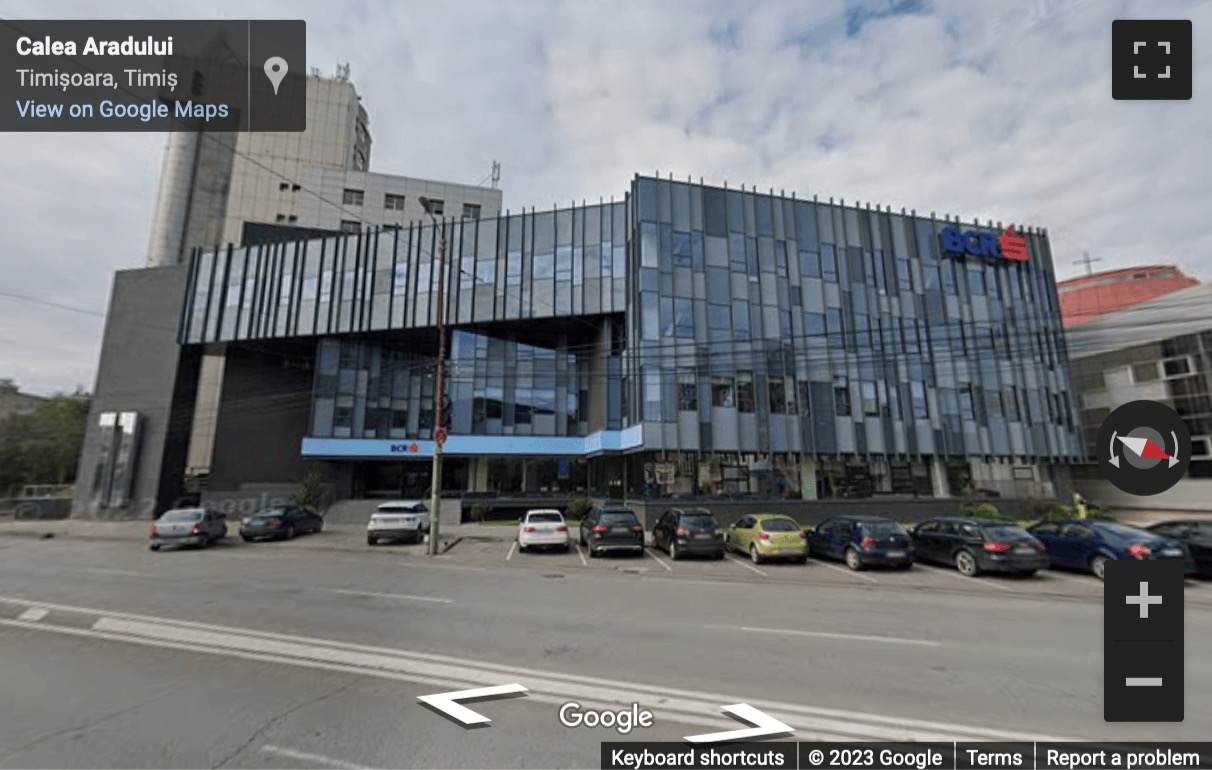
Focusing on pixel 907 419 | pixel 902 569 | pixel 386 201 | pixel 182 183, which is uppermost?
pixel 182 183

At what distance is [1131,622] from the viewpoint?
11.4 ft

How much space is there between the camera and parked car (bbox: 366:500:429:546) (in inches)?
795

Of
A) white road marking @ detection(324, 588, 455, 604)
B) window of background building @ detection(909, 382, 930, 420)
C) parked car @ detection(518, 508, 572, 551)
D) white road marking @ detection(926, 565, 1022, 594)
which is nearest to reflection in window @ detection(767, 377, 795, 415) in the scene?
window of background building @ detection(909, 382, 930, 420)

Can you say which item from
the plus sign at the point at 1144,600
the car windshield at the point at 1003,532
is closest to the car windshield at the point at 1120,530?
the car windshield at the point at 1003,532

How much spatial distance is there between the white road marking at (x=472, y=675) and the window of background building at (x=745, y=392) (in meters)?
22.1

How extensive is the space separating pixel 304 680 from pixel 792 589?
961cm

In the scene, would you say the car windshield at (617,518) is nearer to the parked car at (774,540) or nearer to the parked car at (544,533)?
the parked car at (544,533)

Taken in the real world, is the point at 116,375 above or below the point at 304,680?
above

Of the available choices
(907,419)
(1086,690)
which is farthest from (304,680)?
(907,419)

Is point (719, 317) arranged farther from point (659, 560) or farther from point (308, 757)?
point (308, 757)

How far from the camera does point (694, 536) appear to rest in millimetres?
16062

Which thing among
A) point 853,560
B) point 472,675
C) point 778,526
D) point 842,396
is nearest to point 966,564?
point 853,560

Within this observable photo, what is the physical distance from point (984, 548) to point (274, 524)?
24461 millimetres

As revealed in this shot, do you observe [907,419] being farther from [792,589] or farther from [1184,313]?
[792,589]
